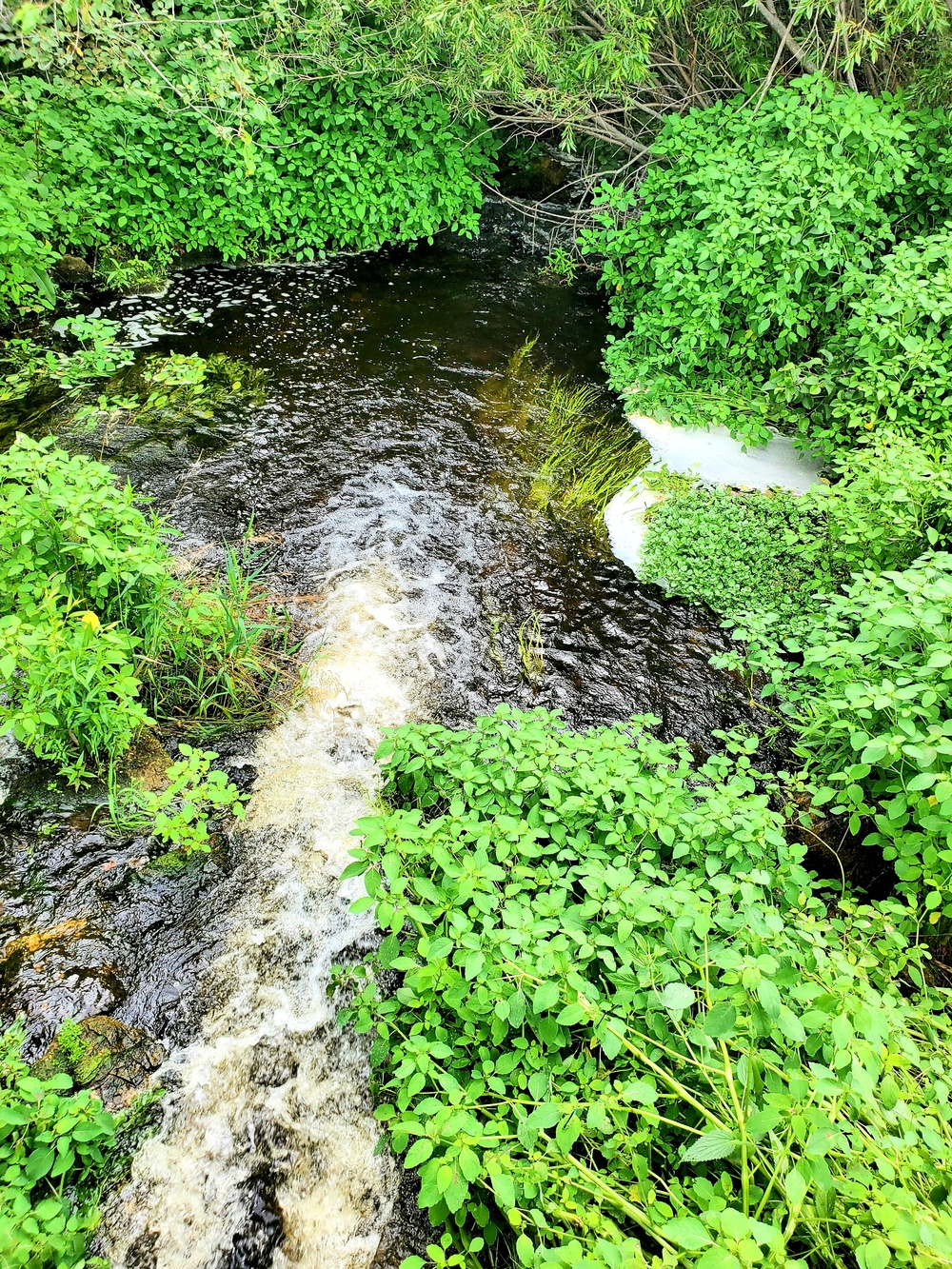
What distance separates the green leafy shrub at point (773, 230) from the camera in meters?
6.20

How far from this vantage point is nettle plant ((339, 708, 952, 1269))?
180 cm

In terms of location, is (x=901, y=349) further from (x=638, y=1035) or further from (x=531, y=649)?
(x=638, y=1035)

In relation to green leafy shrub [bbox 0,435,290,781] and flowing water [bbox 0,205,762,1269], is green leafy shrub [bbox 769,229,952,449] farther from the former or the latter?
green leafy shrub [bbox 0,435,290,781]

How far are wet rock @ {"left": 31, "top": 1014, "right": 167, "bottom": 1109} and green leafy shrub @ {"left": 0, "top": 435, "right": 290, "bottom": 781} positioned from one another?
133 centimetres

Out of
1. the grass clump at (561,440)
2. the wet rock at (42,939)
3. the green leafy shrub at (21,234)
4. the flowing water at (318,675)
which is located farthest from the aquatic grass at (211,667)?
the green leafy shrub at (21,234)

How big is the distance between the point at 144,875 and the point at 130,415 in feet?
15.7

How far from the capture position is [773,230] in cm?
623

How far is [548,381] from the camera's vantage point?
815 cm

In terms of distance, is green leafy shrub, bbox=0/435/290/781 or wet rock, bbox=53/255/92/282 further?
wet rock, bbox=53/255/92/282

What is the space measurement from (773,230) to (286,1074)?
7.45 m

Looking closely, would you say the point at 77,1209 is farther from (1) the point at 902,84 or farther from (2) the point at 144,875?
(1) the point at 902,84

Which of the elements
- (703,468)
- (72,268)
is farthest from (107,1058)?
(72,268)

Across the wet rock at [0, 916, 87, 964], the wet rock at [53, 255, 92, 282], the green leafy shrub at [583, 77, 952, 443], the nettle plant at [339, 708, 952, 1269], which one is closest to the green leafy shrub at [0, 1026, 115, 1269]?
the wet rock at [0, 916, 87, 964]

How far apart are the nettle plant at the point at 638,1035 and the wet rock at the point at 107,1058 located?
92 cm
